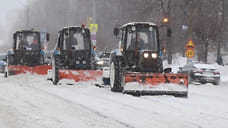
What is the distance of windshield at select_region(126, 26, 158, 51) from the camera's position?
14.4 metres

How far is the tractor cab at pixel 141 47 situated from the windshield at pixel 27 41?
364 inches

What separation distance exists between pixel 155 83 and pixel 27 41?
11.5 meters

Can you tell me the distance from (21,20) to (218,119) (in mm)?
130566

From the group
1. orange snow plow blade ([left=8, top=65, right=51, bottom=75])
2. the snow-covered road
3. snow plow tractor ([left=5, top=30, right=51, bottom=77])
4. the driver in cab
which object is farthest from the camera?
snow plow tractor ([left=5, top=30, right=51, bottom=77])

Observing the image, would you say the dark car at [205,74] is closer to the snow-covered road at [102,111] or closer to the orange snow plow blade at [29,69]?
the orange snow plow blade at [29,69]

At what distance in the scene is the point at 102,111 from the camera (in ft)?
31.6

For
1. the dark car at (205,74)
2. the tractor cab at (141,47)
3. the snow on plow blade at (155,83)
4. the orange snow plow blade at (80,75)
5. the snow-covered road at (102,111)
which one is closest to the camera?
the snow-covered road at (102,111)

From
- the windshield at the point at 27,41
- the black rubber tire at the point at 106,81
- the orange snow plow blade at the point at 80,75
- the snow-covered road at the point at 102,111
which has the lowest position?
the snow-covered road at the point at 102,111

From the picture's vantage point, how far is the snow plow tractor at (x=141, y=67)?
1325 centimetres

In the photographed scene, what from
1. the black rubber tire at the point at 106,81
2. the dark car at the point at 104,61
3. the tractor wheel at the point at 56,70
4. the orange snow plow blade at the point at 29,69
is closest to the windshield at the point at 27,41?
the orange snow plow blade at the point at 29,69

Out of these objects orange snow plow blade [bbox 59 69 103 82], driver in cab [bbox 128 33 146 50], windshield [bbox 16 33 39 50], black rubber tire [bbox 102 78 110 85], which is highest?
windshield [bbox 16 33 39 50]

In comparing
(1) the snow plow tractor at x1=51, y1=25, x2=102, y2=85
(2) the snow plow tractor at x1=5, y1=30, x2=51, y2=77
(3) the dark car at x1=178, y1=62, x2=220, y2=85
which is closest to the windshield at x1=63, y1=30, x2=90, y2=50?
(1) the snow plow tractor at x1=51, y1=25, x2=102, y2=85

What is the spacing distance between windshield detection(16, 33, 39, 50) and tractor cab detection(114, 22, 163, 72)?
924 centimetres

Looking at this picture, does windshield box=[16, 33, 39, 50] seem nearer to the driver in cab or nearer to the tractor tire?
the tractor tire
